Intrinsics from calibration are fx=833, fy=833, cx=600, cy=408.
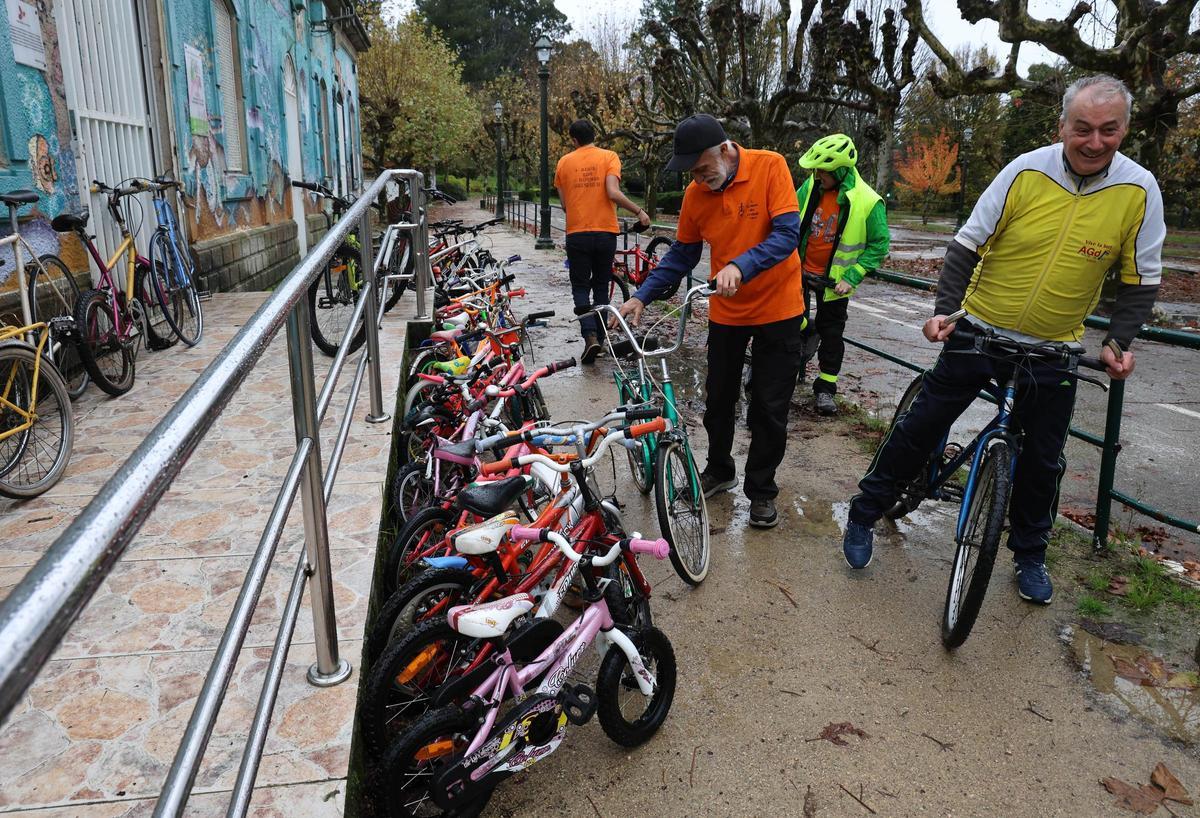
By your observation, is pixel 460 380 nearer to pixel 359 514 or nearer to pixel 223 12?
pixel 359 514

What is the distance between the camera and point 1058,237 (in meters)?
3.17

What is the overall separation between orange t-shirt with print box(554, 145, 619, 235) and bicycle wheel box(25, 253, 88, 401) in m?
3.97

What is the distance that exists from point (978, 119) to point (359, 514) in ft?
118

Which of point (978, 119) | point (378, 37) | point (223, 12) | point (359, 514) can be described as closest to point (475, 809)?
point (359, 514)

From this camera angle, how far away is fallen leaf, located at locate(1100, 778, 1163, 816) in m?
2.52

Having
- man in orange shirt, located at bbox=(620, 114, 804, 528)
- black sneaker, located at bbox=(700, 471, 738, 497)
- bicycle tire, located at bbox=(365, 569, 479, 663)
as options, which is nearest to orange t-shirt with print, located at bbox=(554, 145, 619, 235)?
man in orange shirt, located at bbox=(620, 114, 804, 528)

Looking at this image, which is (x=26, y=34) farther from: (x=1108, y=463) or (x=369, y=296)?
(x=1108, y=463)

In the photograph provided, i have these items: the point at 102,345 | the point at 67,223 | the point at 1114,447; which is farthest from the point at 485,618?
the point at 67,223

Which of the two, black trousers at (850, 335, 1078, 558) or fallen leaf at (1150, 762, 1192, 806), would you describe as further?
black trousers at (850, 335, 1078, 558)

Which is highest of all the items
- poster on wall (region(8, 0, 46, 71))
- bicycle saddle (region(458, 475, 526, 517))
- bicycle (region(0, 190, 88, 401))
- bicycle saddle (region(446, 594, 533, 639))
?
poster on wall (region(8, 0, 46, 71))

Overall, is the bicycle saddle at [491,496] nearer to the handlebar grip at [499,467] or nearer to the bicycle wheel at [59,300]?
the handlebar grip at [499,467]

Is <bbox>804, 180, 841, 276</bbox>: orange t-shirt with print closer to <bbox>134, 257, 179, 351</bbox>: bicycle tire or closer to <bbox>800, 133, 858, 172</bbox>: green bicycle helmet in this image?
<bbox>800, 133, 858, 172</bbox>: green bicycle helmet

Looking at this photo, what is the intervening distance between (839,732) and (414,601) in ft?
4.98

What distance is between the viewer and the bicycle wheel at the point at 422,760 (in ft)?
7.45
